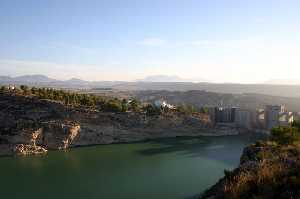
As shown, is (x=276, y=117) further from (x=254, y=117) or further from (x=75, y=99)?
(x=75, y=99)

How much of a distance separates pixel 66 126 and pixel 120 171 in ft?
29.0

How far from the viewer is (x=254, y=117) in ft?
130

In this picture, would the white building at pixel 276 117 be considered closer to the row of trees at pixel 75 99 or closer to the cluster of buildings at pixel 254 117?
the cluster of buildings at pixel 254 117

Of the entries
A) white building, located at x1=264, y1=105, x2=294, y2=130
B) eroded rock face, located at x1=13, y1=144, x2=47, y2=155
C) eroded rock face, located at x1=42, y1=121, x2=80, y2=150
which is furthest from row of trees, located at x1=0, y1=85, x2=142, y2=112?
white building, located at x1=264, y1=105, x2=294, y2=130

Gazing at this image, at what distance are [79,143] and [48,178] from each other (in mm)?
9110

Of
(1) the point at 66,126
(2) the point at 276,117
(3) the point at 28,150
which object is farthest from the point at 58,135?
(2) the point at 276,117

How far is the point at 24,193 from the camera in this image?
16234 mm

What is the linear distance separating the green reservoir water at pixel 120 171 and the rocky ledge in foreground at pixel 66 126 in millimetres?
1382

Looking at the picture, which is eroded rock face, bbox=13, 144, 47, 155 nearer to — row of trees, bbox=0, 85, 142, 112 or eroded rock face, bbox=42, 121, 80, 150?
eroded rock face, bbox=42, 121, 80, 150

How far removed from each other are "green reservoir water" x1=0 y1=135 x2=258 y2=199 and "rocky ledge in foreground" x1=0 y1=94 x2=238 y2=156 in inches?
54.4

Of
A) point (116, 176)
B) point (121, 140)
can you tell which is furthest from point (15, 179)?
point (121, 140)

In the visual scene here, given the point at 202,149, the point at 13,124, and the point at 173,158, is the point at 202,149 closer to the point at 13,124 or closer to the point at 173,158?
the point at 173,158

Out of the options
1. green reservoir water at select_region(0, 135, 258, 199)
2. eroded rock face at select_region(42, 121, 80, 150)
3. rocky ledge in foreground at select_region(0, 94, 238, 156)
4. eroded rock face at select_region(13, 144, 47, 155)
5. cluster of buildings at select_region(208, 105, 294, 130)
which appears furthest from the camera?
cluster of buildings at select_region(208, 105, 294, 130)

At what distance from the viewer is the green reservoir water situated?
16.2 meters
